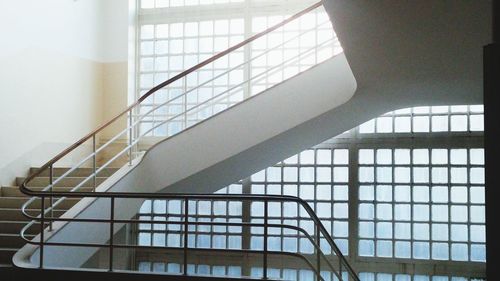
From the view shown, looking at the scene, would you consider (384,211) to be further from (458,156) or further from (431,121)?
(431,121)

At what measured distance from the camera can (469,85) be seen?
629cm

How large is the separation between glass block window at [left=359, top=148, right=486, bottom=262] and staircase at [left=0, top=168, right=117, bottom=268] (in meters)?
3.73

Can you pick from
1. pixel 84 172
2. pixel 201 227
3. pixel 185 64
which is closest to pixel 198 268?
pixel 201 227

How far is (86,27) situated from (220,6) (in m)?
2.14

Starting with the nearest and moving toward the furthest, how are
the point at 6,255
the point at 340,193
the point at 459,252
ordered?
the point at 6,255
the point at 459,252
the point at 340,193

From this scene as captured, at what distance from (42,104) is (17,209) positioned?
206 centimetres

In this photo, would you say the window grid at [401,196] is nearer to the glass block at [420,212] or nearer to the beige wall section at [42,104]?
the glass block at [420,212]

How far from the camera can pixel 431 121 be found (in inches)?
333

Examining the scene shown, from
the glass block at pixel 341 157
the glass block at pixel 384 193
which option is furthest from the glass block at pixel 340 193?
the glass block at pixel 384 193

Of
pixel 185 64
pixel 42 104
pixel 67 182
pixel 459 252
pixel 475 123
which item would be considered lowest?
pixel 459 252

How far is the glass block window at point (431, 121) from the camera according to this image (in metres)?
8.33

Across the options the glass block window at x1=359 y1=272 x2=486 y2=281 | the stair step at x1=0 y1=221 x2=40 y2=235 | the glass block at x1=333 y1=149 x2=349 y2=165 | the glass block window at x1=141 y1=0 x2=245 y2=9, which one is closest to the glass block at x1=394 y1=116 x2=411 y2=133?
the glass block at x1=333 y1=149 x2=349 y2=165

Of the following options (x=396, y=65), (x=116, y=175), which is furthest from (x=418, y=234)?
(x=116, y=175)

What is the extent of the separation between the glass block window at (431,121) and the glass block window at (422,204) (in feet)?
1.00
